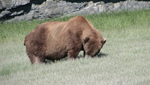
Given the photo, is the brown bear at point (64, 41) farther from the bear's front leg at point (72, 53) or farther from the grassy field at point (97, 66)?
the grassy field at point (97, 66)

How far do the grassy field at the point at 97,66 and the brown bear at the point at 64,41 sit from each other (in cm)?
22

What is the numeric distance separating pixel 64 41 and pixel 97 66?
1.15m

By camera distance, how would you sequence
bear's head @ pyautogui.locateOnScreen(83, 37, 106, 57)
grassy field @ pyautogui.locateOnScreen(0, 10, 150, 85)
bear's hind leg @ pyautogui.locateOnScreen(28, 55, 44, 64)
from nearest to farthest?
grassy field @ pyautogui.locateOnScreen(0, 10, 150, 85)
bear's head @ pyautogui.locateOnScreen(83, 37, 106, 57)
bear's hind leg @ pyautogui.locateOnScreen(28, 55, 44, 64)

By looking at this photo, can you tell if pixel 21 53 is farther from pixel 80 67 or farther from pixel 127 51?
pixel 80 67

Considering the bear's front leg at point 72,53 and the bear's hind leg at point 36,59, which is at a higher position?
the bear's front leg at point 72,53

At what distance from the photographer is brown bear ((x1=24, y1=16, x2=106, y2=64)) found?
10094mm

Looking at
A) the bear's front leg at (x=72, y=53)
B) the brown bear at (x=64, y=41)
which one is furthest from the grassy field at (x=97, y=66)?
the brown bear at (x=64, y=41)

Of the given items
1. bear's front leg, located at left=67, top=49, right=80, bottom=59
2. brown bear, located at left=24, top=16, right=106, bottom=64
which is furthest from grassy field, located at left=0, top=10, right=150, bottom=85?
brown bear, located at left=24, top=16, right=106, bottom=64

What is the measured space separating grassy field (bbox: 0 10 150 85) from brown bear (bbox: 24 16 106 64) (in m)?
0.22

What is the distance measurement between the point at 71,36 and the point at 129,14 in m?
9.89

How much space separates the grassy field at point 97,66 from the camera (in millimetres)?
8133

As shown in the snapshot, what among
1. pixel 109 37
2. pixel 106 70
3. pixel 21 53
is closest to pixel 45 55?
pixel 106 70

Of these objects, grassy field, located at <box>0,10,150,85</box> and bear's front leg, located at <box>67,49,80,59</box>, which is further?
bear's front leg, located at <box>67,49,80,59</box>

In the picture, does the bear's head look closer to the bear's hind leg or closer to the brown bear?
the brown bear
